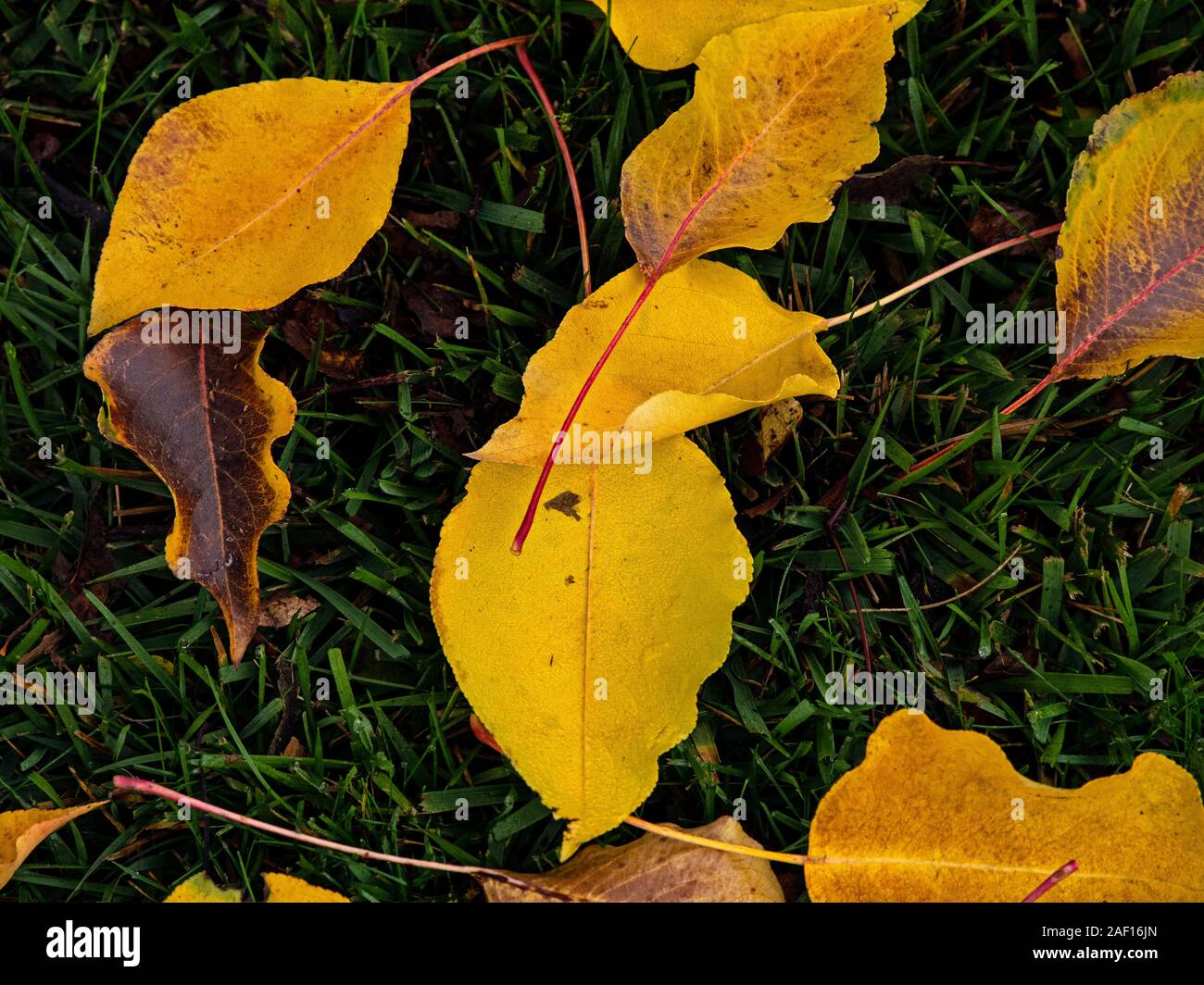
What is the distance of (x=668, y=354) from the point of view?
5.05ft

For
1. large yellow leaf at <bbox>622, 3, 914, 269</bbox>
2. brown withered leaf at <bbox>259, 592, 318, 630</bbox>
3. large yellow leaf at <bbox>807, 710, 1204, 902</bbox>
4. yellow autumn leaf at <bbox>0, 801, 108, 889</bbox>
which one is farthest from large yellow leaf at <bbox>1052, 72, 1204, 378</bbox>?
yellow autumn leaf at <bbox>0, 801, 108, 889</bbox>

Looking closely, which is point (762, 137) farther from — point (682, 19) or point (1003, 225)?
point (1003, 225)

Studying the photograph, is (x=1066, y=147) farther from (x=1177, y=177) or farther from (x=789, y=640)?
(x=789, y=640)

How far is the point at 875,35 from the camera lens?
4.83 feet

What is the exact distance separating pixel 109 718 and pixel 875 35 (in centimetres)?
Result: 143

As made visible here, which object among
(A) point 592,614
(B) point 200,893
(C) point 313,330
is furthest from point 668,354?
(B) point 200,893

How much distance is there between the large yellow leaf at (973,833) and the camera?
148 centimetres

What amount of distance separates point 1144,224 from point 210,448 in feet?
4.33

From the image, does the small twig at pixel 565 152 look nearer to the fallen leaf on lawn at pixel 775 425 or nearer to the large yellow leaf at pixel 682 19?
the large yellow leaf at pixel 682 19

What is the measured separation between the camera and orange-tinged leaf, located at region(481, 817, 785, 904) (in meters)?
1.53

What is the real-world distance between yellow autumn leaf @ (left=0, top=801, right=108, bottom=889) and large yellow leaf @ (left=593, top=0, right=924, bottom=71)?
1325mm

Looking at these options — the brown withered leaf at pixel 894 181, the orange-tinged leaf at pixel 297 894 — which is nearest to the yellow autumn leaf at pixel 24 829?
the orange-tinged leaf at pixel 297 894

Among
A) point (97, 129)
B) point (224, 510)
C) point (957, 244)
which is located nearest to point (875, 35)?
point (957, 244)

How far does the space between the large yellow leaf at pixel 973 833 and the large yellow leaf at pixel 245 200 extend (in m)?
1.00
